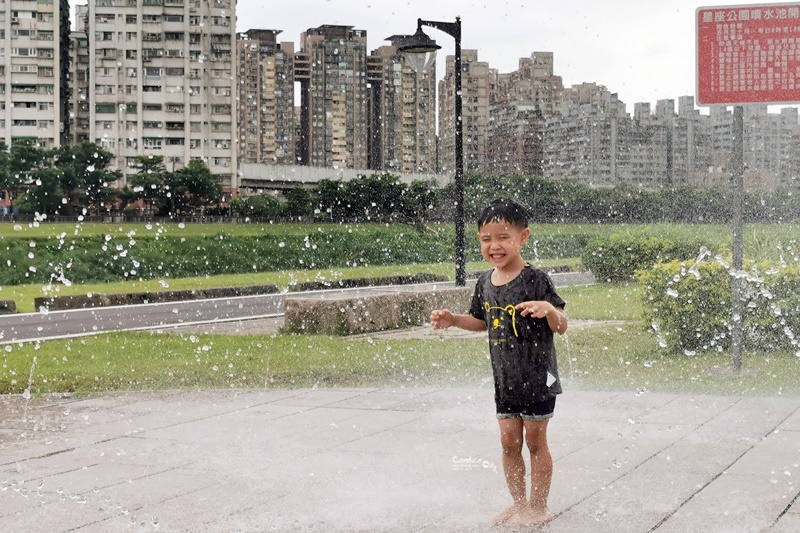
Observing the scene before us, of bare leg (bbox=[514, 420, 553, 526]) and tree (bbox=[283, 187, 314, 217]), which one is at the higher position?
tree (bbox=[283, 187, 314, 217])

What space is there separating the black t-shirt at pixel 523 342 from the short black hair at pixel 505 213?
201 millimetres

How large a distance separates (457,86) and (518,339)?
1299 cm

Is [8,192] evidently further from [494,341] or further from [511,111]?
[494,341]

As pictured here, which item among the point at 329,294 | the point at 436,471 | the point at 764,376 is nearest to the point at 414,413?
the point at 436,471

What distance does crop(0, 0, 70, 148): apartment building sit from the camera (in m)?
83.6

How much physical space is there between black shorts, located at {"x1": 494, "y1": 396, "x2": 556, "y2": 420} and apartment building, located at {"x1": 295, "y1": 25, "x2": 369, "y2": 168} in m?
26.9

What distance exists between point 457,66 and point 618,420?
438 inches

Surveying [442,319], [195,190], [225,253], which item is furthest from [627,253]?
[195,190]

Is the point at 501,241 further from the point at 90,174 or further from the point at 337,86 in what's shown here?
the point at 90,174

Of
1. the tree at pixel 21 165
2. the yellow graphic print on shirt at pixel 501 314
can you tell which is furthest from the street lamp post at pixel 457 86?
the tree at pixel 21 165

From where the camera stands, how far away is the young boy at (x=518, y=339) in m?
4.08

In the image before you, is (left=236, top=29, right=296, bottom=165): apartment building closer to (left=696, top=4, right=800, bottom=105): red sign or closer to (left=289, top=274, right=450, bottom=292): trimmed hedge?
(left=289, top=274, right=450, bottom=292): trimmed hedge

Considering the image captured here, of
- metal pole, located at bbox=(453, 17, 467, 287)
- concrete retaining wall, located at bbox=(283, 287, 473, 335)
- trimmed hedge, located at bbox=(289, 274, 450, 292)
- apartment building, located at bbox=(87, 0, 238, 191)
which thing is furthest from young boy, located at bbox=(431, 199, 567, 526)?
apartment building, located at bbox=(87, 0, 238, 191)

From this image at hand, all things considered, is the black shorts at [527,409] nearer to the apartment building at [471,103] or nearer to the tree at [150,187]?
the apartment building at [471,103]
